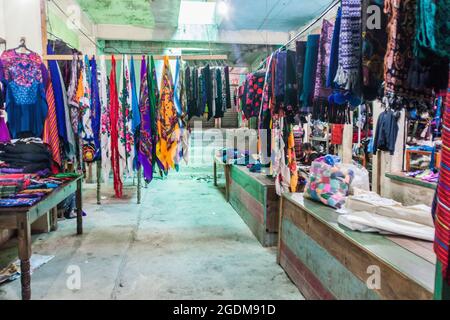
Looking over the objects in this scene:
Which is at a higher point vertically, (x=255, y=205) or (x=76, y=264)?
(x=255, y=205)

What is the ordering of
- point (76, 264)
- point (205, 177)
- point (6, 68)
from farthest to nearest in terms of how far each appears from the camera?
point (205, 177) < point (6, 68) < point (76, 264)

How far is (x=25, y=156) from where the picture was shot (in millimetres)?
3486

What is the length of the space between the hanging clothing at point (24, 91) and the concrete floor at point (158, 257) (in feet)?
4.31

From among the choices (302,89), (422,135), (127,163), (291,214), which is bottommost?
(291,214)

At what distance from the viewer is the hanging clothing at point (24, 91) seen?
3.63 m

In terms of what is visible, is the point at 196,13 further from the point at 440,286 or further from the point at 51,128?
the point at 440,286

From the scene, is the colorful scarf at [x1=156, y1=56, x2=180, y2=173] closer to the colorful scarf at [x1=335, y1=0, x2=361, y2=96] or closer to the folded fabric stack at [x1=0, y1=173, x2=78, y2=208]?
the folded fabric stack at [x1=0, y1=173, x2=78, y2=208]

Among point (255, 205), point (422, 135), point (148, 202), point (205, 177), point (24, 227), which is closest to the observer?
point (24, 227)

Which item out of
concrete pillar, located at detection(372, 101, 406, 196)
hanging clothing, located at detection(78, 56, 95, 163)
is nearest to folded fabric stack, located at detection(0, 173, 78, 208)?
hanging clothing, located at detection(78, 56, 95, 163)

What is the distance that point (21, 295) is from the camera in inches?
99.6

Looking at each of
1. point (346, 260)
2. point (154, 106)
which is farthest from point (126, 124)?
point (346, 260)

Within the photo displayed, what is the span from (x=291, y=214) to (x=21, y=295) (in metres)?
2.18
